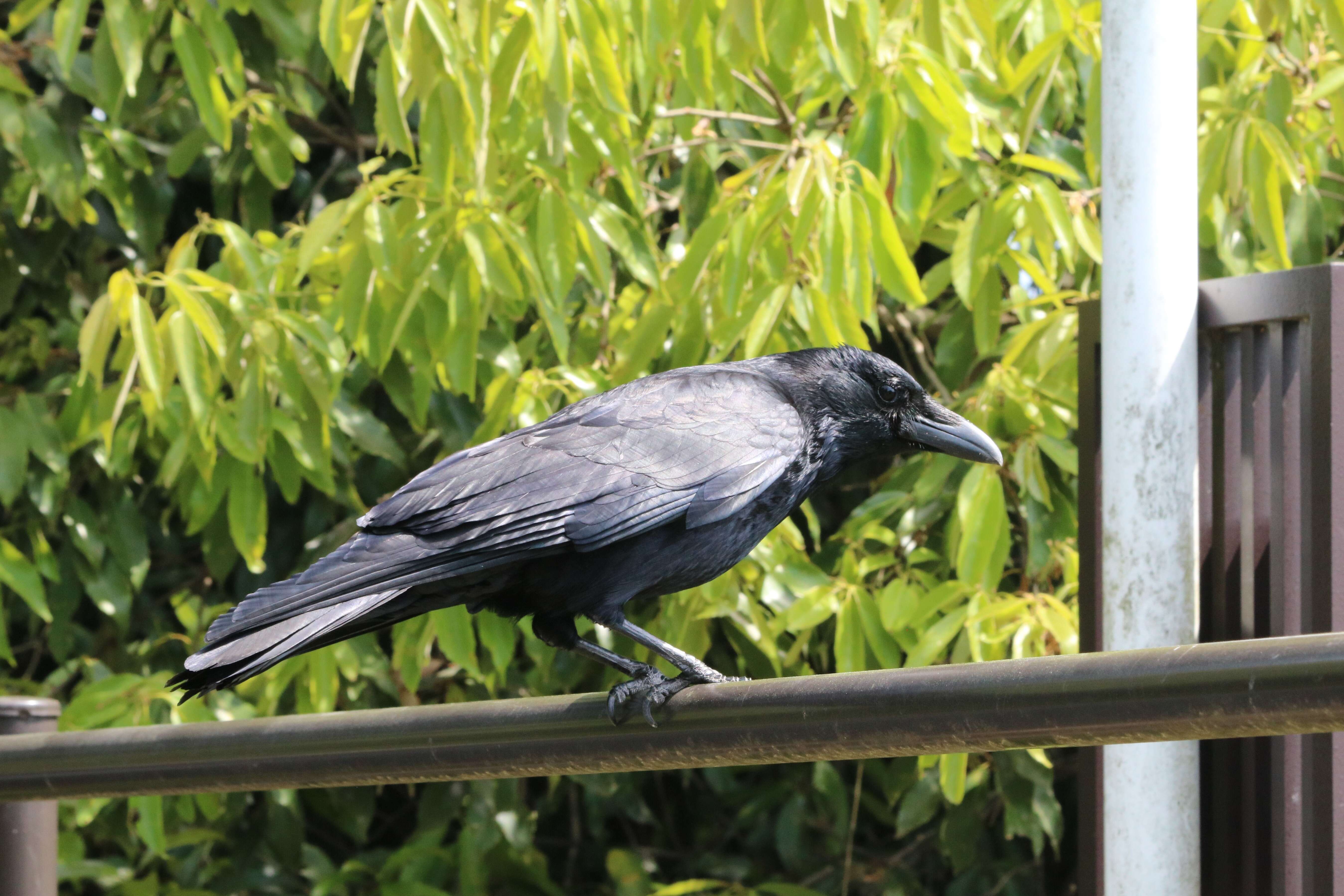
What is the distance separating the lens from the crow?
186 cm

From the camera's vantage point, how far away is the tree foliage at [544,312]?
9.55 feet

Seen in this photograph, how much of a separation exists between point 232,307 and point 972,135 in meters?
1.56

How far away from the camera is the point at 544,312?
119 inches

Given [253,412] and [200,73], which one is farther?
[200,73]

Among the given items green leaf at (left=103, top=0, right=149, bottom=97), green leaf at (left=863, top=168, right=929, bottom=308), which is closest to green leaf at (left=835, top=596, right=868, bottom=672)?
green leaf at (left=863, top=168, right=929, bottom=308)

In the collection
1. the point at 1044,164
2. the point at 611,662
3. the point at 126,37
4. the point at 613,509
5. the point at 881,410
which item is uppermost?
the point at 126,37

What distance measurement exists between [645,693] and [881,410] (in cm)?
83

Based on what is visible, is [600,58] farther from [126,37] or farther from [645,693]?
[645,693]

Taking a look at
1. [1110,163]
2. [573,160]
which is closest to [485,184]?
[573,160]

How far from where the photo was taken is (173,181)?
15.0ft

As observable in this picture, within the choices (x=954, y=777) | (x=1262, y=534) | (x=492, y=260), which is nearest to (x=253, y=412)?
(x=492, y=260)

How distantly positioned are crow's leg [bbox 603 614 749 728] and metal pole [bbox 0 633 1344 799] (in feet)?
0.14

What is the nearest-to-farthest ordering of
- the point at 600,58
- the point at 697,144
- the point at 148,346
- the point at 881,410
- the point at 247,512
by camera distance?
the point at 881,410 → the point at 600,58 → the point at 148,346 → the point at 247,512 → the point at 697,144

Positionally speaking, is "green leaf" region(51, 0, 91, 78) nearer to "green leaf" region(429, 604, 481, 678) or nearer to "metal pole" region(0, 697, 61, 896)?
"green leaf" region(429, 604, 481, 678)
